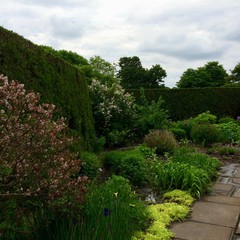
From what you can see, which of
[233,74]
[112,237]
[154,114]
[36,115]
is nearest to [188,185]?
[112,237]

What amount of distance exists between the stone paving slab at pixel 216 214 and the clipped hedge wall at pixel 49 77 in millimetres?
2094

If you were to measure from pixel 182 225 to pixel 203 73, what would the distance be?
1617 inches

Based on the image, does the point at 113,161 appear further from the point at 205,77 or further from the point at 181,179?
the point at 205,77

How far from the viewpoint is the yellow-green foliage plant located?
3.42m

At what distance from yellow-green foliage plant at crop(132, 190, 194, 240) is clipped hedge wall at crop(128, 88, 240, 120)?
439 inches

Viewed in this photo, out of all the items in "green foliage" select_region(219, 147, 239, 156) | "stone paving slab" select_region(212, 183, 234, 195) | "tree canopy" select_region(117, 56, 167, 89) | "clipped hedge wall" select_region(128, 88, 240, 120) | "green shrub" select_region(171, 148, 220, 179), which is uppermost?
"tree canopy" select_region(117, 56, 167, 89)

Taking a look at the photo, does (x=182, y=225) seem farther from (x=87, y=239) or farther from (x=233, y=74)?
(x=233, y=74)

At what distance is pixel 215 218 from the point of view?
3.96 metres

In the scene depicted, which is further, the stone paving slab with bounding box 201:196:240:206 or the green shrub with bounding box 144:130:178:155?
the green shrub with bounding box 144:130:178:155

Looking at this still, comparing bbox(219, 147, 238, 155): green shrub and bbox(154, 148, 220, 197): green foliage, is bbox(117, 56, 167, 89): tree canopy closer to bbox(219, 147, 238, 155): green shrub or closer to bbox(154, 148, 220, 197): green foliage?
bbox(219, 147, 238, 155): green shrub

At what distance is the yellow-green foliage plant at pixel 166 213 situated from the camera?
342 cm

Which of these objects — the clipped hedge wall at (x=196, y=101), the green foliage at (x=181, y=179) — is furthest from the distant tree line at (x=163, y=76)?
the green foliage at (x=181, y=179)

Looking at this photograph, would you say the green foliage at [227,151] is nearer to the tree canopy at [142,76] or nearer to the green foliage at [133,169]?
the green foliage at [133,169]

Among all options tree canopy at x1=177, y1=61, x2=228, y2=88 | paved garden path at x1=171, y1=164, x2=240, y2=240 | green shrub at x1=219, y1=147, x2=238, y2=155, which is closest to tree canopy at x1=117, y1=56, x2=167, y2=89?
tree canopy at x1=177, y1=61, x2=228, y2=88
